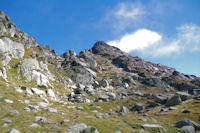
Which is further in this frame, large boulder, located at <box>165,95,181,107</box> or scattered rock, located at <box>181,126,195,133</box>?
large boulder, located at <box>165,95,181,107</box>

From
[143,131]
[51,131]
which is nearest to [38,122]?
[51,131]

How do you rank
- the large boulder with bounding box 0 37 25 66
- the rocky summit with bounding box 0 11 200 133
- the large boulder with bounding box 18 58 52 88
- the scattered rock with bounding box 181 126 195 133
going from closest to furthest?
1. the rocky summit with bounding box 0 11 200 133
2. the scattered rock with bounding box 181 126 195 133
3. the large boulder with bounding box 18 58 52 88
4. the large boulder with bounding box 0 37 25 66

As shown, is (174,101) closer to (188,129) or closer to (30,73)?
(188,129)

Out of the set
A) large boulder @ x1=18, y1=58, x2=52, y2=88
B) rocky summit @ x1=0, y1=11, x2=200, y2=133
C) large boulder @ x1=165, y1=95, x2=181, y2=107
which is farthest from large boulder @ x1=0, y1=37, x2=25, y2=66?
large boulder @ x1=165, y1=95, x2=181, y2=107

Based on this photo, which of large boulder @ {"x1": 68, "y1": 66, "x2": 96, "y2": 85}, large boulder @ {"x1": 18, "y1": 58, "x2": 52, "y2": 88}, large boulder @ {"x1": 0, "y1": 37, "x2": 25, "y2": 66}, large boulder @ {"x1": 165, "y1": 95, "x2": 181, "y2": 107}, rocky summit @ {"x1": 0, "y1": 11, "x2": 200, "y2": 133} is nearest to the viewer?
rocky summit @ {"x1": 0, "y1": 11, "x2": 200, "y2": 133}

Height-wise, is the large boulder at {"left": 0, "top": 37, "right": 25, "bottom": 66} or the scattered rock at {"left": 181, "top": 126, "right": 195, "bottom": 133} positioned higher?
the large boulder at {"left": 0, "top": 37, "right": 25, "bottom": 66}

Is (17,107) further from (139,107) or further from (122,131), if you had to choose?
(139,107)

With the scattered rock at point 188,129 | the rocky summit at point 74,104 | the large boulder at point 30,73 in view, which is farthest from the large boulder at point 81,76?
the scattered rock at point 188,129

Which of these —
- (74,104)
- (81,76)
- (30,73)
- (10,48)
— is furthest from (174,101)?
(10,48)

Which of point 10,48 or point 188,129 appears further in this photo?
point 10,48

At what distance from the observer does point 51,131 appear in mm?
18250

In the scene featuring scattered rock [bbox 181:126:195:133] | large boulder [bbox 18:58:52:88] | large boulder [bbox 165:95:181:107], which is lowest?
scattered rock [bbox 181:126:195:133]

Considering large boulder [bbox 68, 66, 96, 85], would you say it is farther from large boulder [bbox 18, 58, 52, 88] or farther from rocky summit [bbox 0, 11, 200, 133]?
large boulder [bbox 18, 58, 52, 88]

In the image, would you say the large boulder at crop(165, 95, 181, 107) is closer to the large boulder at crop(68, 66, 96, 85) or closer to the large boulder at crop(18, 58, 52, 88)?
the large boulder at crop(68, 66, 96, 85)
